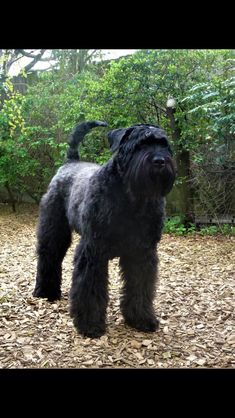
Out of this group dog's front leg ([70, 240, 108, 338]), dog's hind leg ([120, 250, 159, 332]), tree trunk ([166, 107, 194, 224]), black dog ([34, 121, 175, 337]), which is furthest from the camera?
tree trunk ([166, 107, 194, 224])

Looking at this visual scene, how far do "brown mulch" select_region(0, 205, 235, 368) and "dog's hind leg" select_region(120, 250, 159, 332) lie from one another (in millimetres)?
93

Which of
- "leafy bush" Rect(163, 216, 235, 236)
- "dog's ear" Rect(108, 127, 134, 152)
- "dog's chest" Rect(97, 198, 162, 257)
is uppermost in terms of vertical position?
"dog's ear" Rect(108, 127, 134, 152)

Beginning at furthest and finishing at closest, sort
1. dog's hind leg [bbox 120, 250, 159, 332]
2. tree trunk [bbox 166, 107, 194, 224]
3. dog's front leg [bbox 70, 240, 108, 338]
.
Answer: tree trunk [bbox 166, 107, 194, 224] < dog's hind leg [bbox 120, 250, 159, 332] < dog's front leg [bbox 70, 240, 108, 338]

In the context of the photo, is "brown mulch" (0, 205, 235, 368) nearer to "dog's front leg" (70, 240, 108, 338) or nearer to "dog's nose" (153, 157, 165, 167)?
"dog's front leg" (70, 240, 108, 338)

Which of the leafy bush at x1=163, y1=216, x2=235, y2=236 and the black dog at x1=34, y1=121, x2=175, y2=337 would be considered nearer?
the black dog at x1=34, y1=121, x2=175, y2=337

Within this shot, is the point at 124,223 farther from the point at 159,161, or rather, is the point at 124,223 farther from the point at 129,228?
the point at 159,161

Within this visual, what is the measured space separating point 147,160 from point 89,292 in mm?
1094

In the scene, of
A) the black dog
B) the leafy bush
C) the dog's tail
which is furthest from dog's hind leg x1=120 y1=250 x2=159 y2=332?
the leafy bush

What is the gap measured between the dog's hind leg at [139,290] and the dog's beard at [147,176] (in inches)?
23.5

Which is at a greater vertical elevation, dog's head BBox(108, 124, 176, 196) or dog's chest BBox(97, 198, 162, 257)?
dog's head BBox(108, 124, 176, 196)

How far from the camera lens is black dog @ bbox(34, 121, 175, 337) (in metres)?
2.84

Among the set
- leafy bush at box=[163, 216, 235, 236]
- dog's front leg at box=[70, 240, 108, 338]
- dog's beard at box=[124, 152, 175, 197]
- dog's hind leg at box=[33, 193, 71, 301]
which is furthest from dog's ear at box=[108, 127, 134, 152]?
leafy bush at box=[163, 216, 235, 236]

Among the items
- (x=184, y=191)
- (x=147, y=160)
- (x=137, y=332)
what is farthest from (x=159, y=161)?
(x=184, y=191)

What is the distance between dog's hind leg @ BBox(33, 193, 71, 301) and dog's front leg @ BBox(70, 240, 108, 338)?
2.42 feet
